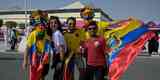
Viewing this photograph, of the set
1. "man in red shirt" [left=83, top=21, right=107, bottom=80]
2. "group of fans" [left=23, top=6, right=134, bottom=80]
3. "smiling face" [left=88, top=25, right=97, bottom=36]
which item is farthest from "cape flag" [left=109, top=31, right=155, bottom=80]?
"smiling face" [left=88, top=25, right=97, bottom=36]

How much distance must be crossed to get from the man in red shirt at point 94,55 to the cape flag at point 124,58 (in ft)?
2.18

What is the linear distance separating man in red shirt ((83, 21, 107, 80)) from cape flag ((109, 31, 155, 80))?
66 centimetres

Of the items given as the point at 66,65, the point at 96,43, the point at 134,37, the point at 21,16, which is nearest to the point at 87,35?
the point at 96,43

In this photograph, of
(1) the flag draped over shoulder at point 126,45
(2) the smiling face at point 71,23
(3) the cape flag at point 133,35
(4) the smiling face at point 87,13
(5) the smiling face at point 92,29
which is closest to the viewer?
(5) the smiling face at point 92,29

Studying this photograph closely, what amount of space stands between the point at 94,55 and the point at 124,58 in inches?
44.0

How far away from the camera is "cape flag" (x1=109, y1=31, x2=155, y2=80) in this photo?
986cm

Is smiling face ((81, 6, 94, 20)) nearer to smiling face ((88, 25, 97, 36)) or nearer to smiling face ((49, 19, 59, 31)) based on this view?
smiling face ((88, 25, 97, 36))

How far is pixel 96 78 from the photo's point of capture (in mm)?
9117

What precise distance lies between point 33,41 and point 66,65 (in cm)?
77

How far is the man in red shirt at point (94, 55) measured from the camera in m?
9.08

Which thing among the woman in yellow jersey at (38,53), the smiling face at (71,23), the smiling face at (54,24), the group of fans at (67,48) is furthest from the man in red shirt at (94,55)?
the woman in yellow jersey at (38,53)

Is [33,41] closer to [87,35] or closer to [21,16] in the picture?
[87,35]

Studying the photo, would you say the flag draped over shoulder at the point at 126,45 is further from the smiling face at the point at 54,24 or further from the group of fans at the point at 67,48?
the smiling face at the point at 54,24

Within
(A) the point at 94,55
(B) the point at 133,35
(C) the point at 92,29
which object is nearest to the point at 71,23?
(C) the point at 92,29
